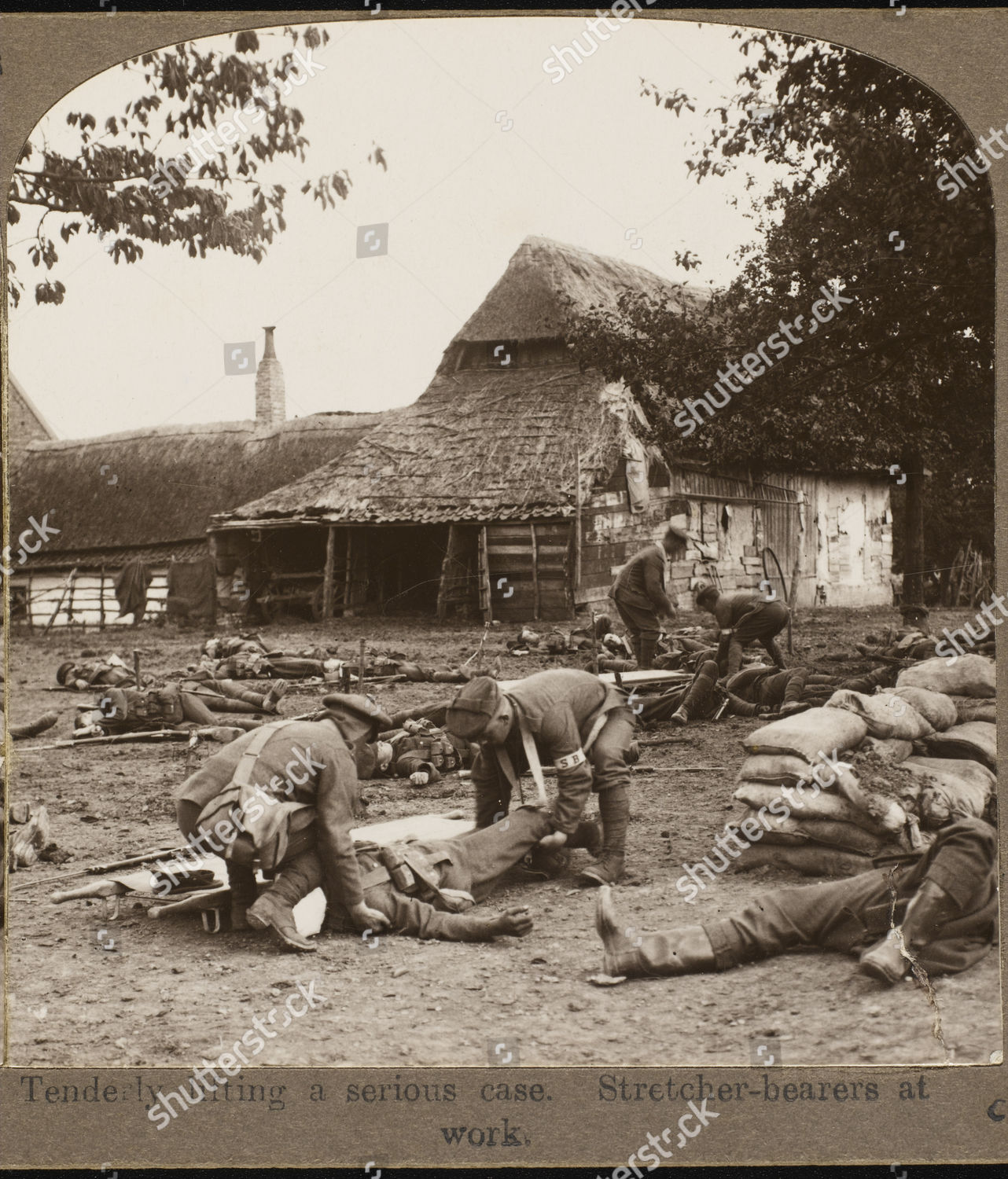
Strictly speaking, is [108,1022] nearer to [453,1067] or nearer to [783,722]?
[453,1067]

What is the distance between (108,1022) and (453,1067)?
3.76 feet

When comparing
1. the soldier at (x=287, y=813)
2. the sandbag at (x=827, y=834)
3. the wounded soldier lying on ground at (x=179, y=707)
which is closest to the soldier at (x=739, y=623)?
the sandbag at (x=827, y=834)

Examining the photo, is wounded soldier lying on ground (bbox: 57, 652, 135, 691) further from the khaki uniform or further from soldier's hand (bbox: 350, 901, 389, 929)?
the khaki uniform

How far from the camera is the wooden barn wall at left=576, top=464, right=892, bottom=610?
363 centimetres

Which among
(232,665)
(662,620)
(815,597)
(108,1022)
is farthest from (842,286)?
(108,1022)

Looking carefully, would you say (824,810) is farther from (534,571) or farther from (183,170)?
(183,170)

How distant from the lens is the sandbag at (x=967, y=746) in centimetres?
351

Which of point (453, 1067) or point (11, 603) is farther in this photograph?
point (11, 603)

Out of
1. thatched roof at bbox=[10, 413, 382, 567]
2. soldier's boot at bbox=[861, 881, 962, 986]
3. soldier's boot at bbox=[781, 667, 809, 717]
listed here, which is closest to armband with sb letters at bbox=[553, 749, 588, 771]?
soldier's boot at bbox=[781, 667, 809, 717]

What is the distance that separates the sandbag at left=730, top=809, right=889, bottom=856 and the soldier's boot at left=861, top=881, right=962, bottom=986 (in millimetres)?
203

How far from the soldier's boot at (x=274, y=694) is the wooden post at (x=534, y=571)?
975 millimetres

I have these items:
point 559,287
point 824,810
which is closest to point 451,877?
point 824,810

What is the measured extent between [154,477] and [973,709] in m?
3.19

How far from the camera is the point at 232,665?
12.4ft
